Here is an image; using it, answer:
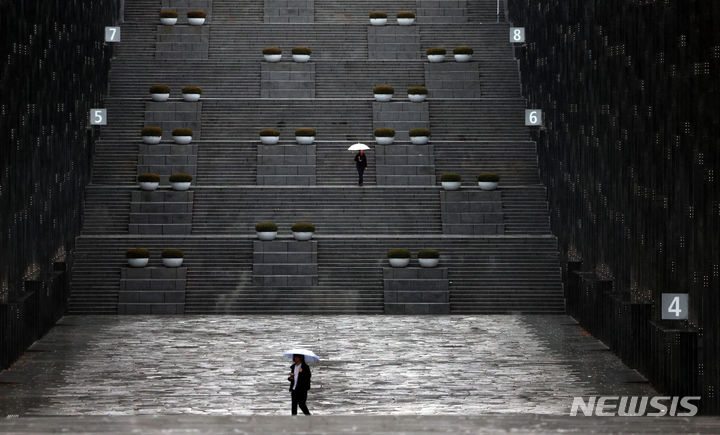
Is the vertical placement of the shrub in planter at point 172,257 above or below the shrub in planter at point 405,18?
below

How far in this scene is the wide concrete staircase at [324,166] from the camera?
4066 centimetres

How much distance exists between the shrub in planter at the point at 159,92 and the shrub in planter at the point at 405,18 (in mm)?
10417

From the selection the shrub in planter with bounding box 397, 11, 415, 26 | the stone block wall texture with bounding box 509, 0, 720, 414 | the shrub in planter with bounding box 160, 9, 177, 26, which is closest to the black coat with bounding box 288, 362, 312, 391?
the stone block wall texture with bounding box 509, 0, 720, 414

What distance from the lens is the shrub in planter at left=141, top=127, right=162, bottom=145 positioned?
155 feet

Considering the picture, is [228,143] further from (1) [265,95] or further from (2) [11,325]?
(2) [11,325]

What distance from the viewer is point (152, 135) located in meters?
47.4

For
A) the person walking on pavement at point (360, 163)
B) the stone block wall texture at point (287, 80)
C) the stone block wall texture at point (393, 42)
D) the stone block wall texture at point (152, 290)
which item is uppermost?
the stone block wall texture at point (393, 42)

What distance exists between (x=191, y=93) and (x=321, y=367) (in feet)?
71.3

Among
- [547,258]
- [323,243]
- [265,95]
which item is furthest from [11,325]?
[265,95]

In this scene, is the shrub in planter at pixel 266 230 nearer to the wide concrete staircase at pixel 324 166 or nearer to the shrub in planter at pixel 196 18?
the wide concrete staircase at pixel 324 166

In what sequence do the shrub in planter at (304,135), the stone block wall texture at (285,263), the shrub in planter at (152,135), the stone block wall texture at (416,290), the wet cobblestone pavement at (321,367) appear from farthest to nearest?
the shrub in planter at (304,135) < the shrub in planter at (152,135) < the stone block wall texture at (285,263) < the stone block wall texture at (416,290) < the wet cobblestone pavement at (321,367)

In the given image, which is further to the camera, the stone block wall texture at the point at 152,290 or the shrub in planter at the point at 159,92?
the shrub in planter at the point at 159,92

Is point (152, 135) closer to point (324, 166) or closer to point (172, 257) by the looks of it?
point (324, 166)
